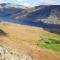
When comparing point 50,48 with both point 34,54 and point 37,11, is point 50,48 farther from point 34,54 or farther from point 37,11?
point 37,11

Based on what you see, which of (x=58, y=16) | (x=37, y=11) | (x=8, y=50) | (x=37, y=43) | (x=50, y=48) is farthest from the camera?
(x=37, y=11)

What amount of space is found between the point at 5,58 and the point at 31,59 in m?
3.63

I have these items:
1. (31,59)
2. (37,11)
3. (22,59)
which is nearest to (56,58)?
(31,59)

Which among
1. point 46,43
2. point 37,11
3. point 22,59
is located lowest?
point 37,11

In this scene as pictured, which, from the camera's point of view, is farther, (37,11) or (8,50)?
(37,11)

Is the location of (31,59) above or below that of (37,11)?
above

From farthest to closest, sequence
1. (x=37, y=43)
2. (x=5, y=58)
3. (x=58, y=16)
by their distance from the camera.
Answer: (x=58, y=16) < (x=37, y=43) < (x=5, y=58)

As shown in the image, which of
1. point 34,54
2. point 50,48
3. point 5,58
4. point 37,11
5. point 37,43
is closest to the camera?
point 5,58

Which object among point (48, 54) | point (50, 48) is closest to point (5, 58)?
point (48, 54)

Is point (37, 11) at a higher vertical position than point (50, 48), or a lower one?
lower

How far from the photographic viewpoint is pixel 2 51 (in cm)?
2284

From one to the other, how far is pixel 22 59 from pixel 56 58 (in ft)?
20.5

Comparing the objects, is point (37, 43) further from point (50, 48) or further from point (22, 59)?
point (22, 59)

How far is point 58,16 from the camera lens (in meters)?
127
